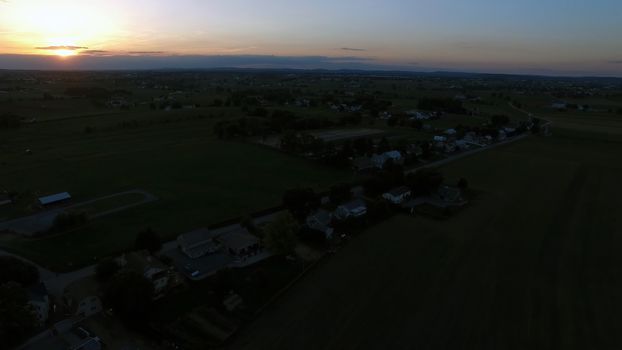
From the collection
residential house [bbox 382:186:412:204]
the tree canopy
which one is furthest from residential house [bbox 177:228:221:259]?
residential house [bbox 382:186:412:204]

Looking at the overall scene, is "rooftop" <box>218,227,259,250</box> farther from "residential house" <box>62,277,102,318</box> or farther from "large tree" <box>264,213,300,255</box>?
"residential house" <box>62,277,102,318</box>

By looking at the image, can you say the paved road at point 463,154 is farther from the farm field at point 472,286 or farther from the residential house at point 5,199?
the residential house at point 5,199

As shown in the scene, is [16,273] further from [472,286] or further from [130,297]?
[472,286]

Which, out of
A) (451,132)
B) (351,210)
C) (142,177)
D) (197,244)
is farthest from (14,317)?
(451,132)

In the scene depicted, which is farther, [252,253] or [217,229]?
[217,229]

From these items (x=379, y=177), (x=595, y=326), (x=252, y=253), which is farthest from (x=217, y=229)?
(x=595, y=326)

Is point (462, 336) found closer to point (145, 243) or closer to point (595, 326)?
point (595, 326)

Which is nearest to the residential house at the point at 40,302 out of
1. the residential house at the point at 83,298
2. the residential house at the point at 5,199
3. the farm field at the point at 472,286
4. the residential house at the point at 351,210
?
Result: the residential house at the point at 83,298
